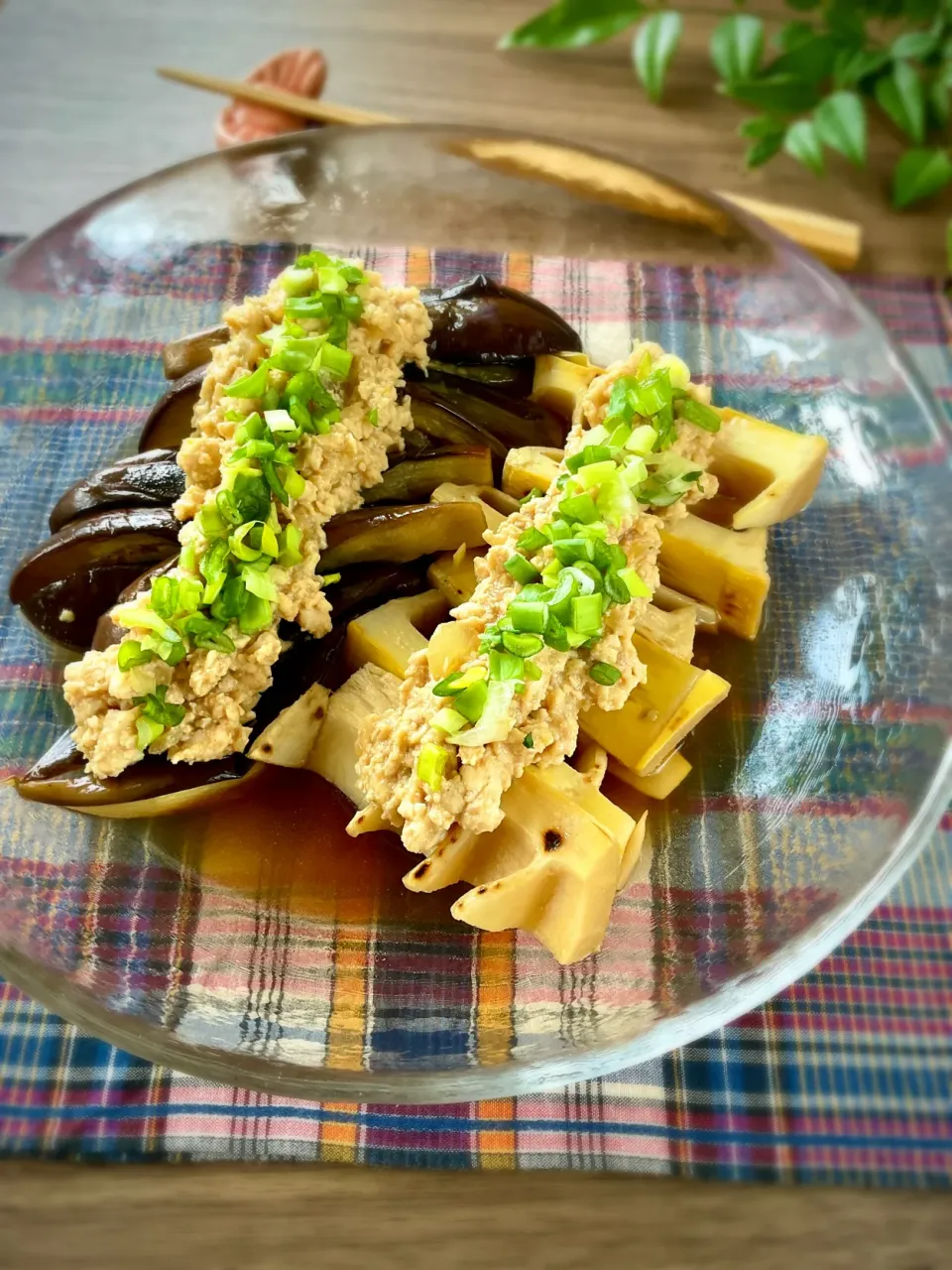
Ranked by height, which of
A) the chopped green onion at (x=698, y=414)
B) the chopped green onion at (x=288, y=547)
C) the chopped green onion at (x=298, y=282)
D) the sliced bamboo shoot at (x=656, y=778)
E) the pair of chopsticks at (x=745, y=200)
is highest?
the pair of chopsticks at (x=745, y=200)

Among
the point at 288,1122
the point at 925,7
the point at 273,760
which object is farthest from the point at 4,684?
the point at 925,7

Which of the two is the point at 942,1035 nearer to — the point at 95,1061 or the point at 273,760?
the point at 273,760

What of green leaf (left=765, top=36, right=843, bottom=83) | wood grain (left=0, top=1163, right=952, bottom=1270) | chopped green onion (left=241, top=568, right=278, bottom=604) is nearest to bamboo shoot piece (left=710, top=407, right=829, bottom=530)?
chopped green onion (left=241, top=568, right=278, bottom=604)

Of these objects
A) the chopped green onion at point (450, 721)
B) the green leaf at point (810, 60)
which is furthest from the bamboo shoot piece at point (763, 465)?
the green leaf at point (810, 60)

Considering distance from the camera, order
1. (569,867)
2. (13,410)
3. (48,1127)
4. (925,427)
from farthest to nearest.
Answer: (13,410)
(925,427)
(48,1127)
(569,867)

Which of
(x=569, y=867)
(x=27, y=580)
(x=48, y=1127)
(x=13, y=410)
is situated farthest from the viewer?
(x=13, y=410)

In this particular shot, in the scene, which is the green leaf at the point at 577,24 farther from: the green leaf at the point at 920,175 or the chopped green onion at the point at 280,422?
the chopped green onion at the point at 280,422
